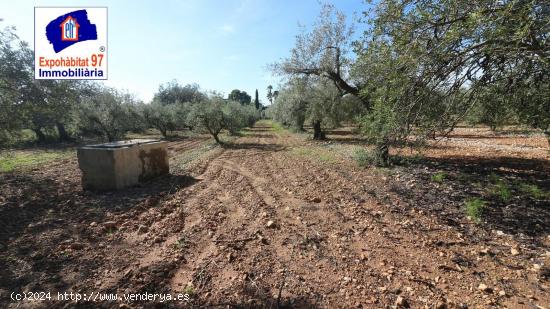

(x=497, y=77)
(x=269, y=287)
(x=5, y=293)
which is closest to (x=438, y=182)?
(x=497, y=77)

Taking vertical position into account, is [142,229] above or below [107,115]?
below

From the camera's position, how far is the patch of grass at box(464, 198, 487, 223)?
445 cm

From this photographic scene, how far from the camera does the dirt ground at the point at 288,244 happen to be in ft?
8.96

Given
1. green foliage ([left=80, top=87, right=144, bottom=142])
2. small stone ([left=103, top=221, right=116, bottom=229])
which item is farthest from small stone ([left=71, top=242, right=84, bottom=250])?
green foliage ([left=80, top=87, right=144, bottom=142])

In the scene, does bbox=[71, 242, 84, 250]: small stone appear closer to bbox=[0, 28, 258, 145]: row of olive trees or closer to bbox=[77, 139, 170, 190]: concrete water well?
bbox=[77, 139, 170, 190]: concrete water well

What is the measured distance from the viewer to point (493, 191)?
5.52 metres

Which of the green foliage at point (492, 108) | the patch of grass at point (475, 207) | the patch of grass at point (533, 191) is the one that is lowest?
the patch of grass at point (475, 207)

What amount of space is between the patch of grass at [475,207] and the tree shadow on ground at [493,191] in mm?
74

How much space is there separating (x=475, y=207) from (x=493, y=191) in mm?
1398

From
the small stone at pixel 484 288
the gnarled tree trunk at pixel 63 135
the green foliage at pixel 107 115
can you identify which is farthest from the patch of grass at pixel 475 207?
the gnarled tree trunk at pixel 63 135

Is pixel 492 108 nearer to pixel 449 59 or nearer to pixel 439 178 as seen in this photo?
pixel 439 178

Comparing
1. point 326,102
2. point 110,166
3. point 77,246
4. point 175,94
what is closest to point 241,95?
point 175,94

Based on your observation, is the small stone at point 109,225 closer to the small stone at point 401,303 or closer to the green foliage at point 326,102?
the small stone at point 401,303

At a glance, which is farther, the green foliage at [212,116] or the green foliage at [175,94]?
the green foliage at [175,94]
